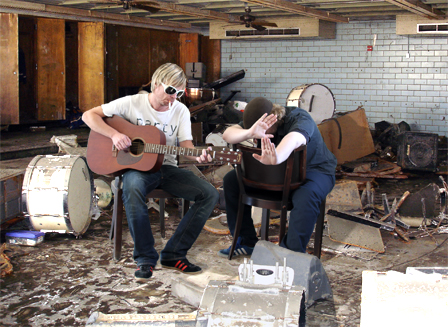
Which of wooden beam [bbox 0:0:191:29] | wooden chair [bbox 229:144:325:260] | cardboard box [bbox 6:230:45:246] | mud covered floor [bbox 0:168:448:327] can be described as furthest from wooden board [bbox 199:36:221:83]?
wooden chair [bbox 229:144:325:260]

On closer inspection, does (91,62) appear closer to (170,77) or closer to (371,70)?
(371,70)

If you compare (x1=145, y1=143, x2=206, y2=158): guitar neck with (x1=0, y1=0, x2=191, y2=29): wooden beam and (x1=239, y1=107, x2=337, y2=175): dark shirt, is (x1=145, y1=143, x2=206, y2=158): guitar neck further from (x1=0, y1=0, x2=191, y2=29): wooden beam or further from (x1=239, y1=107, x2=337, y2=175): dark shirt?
(x1=0, y1=0, x2=191, y2=29): wooden beam

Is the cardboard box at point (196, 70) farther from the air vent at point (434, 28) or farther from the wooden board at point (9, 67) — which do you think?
the air vent at point (434, 28)

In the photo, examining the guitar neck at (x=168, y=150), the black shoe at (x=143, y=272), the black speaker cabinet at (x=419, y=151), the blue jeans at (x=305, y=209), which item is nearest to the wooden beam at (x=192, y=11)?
the black speaker cabinet at (x=419, y=151)

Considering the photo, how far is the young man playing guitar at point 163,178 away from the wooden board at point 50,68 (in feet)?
24.1

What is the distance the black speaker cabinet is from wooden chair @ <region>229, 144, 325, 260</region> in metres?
4.95

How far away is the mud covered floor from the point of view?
2811mm

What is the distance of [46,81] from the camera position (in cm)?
1029

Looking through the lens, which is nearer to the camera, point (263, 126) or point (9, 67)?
point (263, 126)

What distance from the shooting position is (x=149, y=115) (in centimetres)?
367

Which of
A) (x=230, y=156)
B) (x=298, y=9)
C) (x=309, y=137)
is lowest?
(x=230, y=156)

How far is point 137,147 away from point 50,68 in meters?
7.61

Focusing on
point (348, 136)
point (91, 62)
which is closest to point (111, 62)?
point (91, 62)

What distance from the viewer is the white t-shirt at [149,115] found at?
365 cm
